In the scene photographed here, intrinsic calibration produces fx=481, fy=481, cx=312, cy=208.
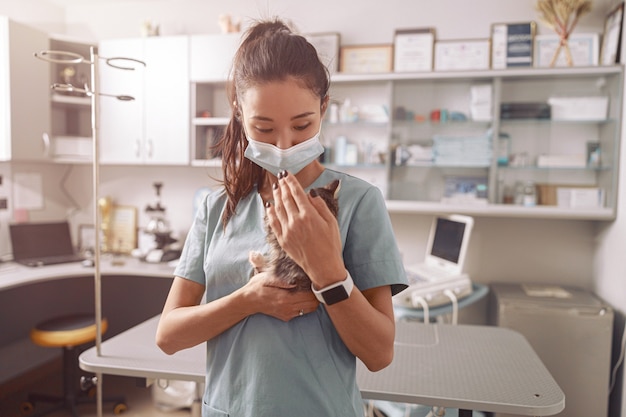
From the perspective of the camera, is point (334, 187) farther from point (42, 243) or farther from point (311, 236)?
point (42, 243)

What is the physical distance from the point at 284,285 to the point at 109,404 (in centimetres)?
266

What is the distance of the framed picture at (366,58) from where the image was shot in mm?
3115

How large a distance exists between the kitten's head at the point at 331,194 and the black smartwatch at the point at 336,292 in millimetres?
132

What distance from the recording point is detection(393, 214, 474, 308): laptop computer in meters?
2.45

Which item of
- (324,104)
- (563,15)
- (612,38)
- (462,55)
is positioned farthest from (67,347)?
(612,38)

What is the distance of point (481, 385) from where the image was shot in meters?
1.38

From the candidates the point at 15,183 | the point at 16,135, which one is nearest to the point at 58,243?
the point at 15,183

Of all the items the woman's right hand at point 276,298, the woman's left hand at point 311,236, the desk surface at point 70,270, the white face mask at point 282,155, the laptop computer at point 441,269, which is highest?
the white face mask at point 282,155

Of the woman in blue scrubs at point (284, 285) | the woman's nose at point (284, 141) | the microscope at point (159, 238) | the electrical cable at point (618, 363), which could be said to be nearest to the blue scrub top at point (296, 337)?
the woman in blue scrubs at point (284, 285)

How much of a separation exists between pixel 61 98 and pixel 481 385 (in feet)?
10.4

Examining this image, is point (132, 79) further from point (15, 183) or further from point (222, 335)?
point (222, 335)

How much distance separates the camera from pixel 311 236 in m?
0.70

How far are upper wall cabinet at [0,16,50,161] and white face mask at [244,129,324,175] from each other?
8.91 ft

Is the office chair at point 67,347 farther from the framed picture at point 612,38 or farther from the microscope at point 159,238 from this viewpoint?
the framed picture at point 612,38
